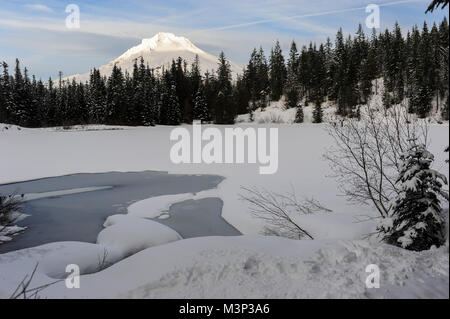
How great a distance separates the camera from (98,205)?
40.3 ft

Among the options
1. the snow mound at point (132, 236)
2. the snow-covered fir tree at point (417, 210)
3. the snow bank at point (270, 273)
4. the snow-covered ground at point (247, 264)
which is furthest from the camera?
the snow mound at point (132, 236)

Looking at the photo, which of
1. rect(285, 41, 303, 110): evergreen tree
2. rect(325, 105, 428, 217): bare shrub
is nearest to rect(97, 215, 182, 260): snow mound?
rect(325, 105, 428, 217): bare shrub

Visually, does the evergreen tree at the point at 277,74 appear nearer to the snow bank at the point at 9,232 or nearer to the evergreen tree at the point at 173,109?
the evergreen tree at the point at 173,109

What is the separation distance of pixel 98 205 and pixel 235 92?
58793 millimetres

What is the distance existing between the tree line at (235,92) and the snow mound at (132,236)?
148 feet

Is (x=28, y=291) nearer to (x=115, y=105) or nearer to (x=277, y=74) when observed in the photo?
(x=115, y=105)

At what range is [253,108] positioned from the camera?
66688 millimetres

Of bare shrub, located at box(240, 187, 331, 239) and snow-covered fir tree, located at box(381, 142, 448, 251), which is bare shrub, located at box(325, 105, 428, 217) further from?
bare shrub, located at box(240, 187, 331, 239)

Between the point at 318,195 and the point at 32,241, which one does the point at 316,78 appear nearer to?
the point at 318,195

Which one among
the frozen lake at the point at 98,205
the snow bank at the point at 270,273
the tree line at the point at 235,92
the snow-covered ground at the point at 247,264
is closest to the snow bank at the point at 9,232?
the frozen lake at the point at 98,205

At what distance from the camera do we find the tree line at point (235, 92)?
175 feet

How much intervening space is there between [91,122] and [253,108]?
101ft

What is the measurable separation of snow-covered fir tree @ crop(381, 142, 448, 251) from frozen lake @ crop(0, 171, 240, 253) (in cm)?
486
